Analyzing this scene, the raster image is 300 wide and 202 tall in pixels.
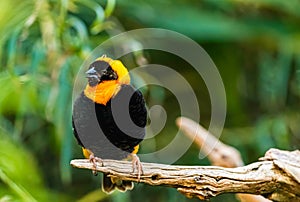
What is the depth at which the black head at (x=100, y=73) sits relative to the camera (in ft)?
3.05

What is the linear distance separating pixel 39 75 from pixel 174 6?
65 cm

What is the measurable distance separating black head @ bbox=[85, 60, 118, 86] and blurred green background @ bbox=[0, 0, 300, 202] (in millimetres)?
466

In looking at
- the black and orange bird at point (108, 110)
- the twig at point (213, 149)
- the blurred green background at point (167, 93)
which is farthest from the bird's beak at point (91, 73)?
the blurred green background at point (167, 93)

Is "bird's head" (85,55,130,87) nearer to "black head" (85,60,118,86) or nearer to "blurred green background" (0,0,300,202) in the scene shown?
"black head" (85,60,118,86)

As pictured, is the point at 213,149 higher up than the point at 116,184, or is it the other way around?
the point at 213,149

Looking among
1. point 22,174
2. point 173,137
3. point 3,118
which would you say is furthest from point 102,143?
point 173,137

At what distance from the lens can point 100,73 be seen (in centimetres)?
94

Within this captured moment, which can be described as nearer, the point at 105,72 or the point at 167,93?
the point at 105,72

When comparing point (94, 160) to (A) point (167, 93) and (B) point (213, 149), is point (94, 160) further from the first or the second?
(A) point (167, 93)

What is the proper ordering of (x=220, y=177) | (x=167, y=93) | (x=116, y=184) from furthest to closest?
1. (x=167, y=93)
2. (x=116, y=184)
3. (x=220, y=177)

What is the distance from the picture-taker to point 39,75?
1469 mm

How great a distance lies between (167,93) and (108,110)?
Result: 3.18ft

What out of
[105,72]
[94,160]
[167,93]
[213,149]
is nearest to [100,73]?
[105,72]

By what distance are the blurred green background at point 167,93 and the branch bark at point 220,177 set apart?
0.55m
